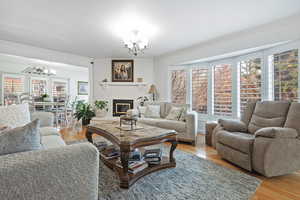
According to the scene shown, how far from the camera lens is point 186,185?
1.86m

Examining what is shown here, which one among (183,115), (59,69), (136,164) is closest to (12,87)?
(59,69)

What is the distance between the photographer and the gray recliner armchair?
1.99 m

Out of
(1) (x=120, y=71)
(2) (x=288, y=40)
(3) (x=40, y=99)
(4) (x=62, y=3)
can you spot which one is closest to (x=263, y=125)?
(2) (x=288, y=40)

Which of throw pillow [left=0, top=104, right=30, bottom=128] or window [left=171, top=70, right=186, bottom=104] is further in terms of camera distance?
window [left=171, top=70, right=186, bottom=104]

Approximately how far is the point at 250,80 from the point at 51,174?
395 centimetres

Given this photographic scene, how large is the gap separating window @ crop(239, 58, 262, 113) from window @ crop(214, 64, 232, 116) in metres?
0.30

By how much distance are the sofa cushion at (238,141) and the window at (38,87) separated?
7381mm

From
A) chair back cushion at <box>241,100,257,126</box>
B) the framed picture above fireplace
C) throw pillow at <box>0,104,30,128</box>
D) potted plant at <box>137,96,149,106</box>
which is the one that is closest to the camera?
throw pillow at <box>0,104,30,128</box>

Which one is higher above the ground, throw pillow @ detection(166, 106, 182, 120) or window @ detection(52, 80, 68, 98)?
window @ detection(52, 80, 68, 98)

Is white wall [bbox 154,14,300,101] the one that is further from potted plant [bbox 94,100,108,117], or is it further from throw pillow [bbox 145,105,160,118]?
potted plant [bbox 94,100,108,117]

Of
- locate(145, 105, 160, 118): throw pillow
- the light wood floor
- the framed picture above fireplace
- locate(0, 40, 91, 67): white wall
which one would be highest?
locate(0, 40, 91, 67): white wall

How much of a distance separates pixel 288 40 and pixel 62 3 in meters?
3.66

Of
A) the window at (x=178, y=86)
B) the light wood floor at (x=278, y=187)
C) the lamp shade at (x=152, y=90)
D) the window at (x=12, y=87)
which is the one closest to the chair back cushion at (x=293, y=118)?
the light wood floor at (x=278, y=187)

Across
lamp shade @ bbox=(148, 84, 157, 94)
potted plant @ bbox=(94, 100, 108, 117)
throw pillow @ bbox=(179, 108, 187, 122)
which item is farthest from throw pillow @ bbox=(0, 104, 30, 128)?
lamp shade @ bbox=(148, 84, 157, 94)
